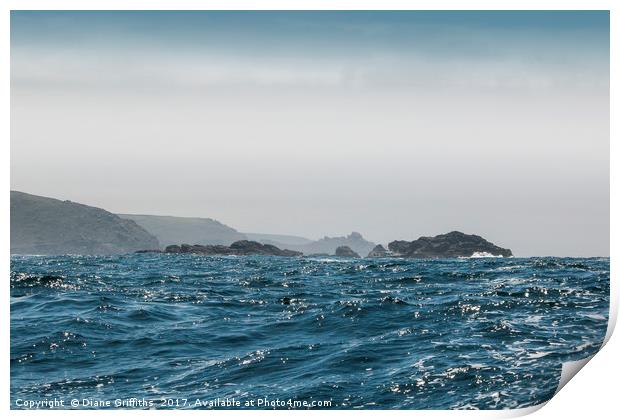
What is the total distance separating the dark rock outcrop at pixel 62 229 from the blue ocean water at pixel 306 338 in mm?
844

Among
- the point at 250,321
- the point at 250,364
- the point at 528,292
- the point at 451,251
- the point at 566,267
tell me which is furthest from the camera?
the point at 451,251

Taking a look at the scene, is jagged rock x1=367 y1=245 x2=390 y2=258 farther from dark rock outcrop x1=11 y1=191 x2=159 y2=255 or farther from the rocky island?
dark rock outcrop x1=11 y1=191 x2=159 y2=255

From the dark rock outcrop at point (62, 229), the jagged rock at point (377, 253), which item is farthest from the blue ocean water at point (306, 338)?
the jagged rock at point (377, 253)

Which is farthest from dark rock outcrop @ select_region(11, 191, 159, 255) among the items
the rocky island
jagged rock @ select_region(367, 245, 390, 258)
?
jagged rock @ select_region(367, 245, 390, 258)

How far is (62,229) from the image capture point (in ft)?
73.8

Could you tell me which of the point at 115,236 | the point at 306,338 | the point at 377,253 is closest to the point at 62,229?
the point at 115,236

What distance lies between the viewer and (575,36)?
13469mm

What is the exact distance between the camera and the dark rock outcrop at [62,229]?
546 inches

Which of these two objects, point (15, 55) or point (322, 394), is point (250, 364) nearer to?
point (322, 394)

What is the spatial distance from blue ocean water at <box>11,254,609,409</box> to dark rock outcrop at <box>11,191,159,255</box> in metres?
0.84

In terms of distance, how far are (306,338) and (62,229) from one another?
12.4m

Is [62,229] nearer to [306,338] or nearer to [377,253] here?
[306,338]
